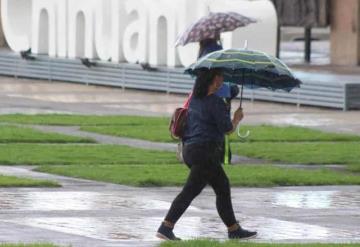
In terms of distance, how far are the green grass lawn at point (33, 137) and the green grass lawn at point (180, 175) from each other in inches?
121

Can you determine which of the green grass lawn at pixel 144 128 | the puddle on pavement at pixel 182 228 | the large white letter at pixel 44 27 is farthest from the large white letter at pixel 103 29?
the puddle on pavement at pixel 182 228

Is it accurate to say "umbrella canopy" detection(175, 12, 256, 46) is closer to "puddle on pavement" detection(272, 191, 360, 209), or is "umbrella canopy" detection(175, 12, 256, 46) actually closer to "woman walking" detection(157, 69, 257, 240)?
"puddle on pavement" detection(272, 191, 360, 209)

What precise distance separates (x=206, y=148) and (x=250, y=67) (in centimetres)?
169

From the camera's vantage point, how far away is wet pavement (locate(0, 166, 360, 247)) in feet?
41.4

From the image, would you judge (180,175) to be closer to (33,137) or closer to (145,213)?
(145,213)

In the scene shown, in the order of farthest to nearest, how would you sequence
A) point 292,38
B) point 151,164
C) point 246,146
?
point 292,38
point 246,146
point 151,164

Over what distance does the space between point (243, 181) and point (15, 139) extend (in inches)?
210

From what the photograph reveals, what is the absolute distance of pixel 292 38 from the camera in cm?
5338

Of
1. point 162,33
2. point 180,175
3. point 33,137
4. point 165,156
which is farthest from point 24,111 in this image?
point 180,175

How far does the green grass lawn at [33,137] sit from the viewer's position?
2130cm

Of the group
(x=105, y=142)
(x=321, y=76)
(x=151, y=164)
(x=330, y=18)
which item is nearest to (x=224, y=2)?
(x=321, y=76)

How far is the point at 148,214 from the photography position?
14.2m

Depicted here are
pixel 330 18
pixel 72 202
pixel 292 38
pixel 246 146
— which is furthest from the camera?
pixel 292 38

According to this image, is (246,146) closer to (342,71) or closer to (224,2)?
(224,2)
